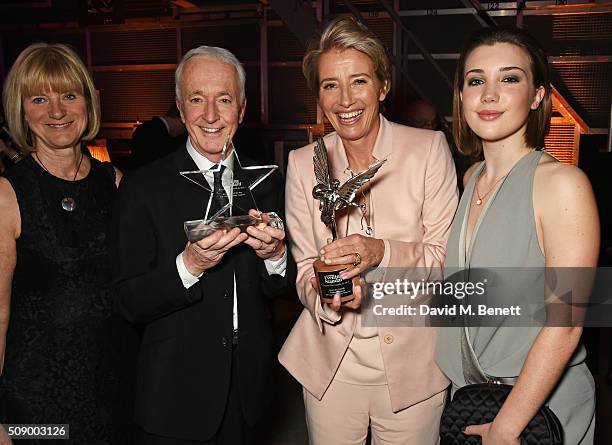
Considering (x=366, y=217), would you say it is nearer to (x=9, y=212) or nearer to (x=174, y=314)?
(x=174, y=314)

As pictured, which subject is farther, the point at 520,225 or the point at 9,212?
the point at 9,212

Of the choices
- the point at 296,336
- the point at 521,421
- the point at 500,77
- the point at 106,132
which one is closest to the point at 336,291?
the point at 296,336

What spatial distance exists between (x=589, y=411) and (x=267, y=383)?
3.30ft

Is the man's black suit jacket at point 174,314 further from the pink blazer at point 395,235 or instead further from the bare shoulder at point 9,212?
the bare shoulder at point 9,212

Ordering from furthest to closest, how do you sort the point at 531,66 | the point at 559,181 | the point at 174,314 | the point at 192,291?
1. the point at 174,314
2. the point at 192,291
3. the point at 531,66
4. the point at 559,181

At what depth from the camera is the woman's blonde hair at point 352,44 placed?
182cm

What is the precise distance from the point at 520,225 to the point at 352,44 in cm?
77

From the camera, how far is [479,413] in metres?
1.53

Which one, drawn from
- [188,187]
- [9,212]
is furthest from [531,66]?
[9,212]

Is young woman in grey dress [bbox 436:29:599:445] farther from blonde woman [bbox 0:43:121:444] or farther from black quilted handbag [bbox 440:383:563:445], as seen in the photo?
blonde woman [bbox 0:43:121:444]

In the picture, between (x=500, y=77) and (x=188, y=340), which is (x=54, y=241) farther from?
(x=500, y=77)

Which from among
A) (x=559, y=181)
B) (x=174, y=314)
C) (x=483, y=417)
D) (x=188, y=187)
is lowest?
(x=483, y=417)

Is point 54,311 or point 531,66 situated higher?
point 531,66

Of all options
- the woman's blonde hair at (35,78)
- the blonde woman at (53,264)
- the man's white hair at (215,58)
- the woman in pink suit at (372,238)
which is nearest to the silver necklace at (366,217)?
the woman in pink suit at (372,238)
